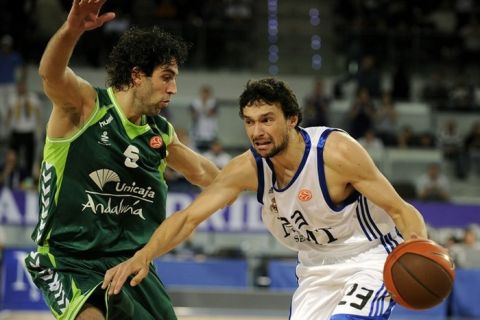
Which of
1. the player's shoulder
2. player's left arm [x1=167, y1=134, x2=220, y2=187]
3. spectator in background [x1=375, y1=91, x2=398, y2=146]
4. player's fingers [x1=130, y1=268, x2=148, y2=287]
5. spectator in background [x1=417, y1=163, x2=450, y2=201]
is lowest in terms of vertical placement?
spectator in background [x1=417, y1=163, x2=450, y2=201]

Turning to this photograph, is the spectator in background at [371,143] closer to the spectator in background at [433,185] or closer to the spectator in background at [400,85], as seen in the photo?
the spectator in background at [433,185]

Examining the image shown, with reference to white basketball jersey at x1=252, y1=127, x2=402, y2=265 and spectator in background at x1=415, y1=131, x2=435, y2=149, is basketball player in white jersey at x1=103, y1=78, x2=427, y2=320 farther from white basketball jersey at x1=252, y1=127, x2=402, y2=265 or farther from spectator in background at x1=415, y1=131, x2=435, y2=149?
spectator in background at x1=415, y1=131, x2=435, y2=149

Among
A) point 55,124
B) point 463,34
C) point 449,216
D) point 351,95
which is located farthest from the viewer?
point 463,34

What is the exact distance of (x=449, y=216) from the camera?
1380 cm

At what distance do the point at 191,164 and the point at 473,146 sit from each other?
10533 millimetres

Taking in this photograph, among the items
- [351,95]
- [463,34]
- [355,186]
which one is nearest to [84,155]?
[355,186]

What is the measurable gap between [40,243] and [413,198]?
9.79 meters

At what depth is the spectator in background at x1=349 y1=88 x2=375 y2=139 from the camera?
15164mm

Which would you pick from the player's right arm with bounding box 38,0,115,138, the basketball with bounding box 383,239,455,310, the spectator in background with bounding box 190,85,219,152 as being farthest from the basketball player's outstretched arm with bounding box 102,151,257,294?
the spectator in background with bounding box 190,85,219,152

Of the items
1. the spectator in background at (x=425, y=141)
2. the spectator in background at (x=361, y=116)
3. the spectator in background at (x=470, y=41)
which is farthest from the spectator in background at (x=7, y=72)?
the spectator in background at (x=470, y=41)

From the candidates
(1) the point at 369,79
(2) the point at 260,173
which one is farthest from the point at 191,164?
(1) the point at 369,79

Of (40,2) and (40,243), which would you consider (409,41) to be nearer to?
(40,2)

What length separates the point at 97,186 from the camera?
16.3 ft

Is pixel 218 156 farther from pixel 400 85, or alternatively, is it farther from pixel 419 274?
pixel 419 274
